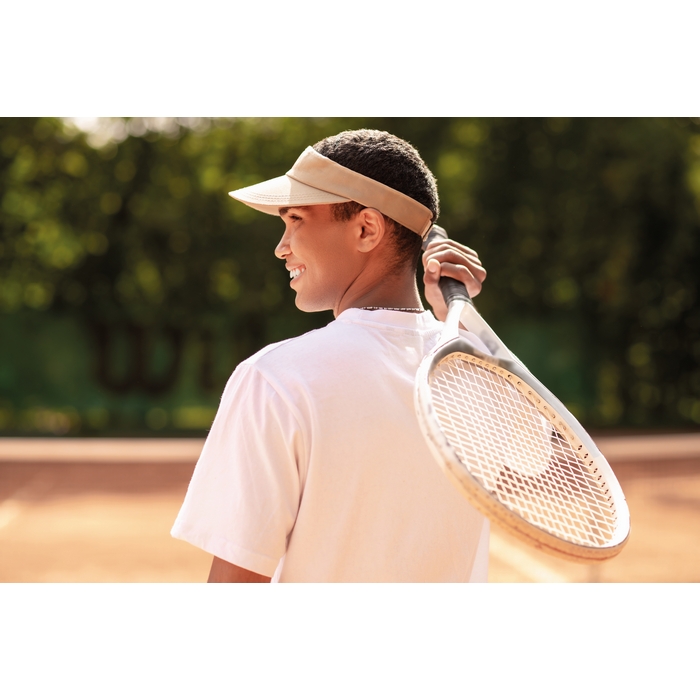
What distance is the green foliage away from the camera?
1080cm

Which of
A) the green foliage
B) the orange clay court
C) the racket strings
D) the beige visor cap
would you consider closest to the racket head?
A: the racket strings

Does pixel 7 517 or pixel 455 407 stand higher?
pixel 455 407

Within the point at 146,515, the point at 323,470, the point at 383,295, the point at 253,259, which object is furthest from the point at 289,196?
the point at 253,259

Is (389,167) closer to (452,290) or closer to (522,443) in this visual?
(452,290)

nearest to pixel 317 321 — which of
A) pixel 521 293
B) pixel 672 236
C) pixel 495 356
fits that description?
pixel 521 293

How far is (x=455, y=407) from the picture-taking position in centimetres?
142

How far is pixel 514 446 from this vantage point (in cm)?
150

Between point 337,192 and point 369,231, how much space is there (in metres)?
0.09

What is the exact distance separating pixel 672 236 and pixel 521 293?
6.70 ft

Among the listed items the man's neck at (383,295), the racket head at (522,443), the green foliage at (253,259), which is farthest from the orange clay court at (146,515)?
the man's neck at (383,295)

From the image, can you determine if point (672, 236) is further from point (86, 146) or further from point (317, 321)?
point (86, 146)

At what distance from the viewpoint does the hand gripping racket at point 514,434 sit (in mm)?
1369

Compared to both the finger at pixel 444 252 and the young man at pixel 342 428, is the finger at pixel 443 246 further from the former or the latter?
the young man at pixel 342 428

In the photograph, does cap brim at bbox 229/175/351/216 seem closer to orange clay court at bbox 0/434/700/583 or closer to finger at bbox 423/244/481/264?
finger at bbox 423/244/481/264
